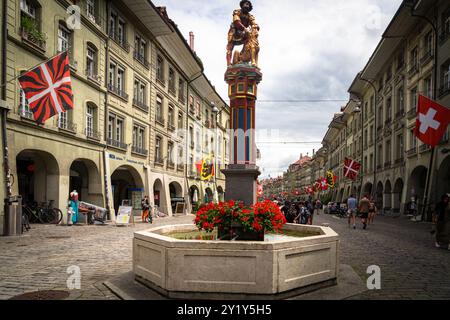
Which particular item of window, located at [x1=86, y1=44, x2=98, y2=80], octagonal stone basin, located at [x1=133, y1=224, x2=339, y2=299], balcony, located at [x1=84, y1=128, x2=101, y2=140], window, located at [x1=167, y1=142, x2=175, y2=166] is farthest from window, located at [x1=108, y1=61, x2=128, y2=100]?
octagonal stone basin, located at [x1=133, y1=224, x2=339, y2=299]

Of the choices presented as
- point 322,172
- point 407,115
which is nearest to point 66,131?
point 407,115

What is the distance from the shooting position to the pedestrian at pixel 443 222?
12.5 meters

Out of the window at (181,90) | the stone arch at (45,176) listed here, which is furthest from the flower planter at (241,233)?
the window at (181,90)

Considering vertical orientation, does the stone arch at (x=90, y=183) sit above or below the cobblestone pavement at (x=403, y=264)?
above

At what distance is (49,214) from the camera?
19.0m

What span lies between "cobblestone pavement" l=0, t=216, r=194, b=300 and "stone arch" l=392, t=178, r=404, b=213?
25.4 meters

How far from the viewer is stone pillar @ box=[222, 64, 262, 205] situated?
9.12 metres

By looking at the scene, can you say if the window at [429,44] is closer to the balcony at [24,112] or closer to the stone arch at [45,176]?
the stone arch at [45,176]

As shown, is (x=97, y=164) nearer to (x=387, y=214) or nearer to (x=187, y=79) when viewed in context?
(x=187, y=79)

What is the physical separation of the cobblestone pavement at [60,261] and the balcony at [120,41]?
1390 cm

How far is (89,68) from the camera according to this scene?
22.8 metres

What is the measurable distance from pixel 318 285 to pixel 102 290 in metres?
3.59

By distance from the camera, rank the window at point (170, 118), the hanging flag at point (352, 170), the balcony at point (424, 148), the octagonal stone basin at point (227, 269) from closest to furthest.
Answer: the octagonal stone basin at point (227, 269) < the balcony at point (424, 148) < the hanging flag at point (352, 170) < the window at point (170, 118)

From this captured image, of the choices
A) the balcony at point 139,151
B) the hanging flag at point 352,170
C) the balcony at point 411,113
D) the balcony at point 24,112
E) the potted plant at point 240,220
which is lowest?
the potted plant at point 240,220
